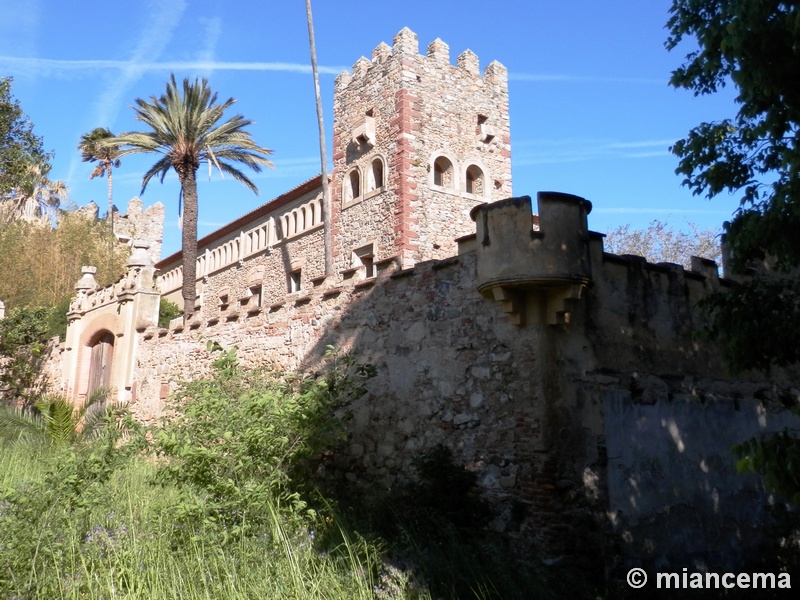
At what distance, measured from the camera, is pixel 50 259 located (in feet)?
93.5

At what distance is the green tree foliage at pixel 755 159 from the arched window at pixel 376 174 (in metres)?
14.0

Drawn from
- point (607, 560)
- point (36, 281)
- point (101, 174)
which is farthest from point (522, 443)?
point (101, 174)

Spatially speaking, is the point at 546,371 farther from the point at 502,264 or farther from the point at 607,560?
the point at 607,560

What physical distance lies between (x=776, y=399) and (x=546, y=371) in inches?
166

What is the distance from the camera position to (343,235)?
70.5ft

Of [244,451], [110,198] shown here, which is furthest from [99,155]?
[244,451]

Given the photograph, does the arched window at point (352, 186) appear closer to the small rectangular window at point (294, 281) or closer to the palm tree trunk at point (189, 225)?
the small rectangular window at point (294, 281)

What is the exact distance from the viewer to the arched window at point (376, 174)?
20.5m

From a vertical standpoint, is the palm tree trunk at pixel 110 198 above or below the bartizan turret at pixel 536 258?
above

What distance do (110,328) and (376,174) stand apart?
801 cm

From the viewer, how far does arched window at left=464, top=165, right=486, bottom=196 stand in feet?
68.1

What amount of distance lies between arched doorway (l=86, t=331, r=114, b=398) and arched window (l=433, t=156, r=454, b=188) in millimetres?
9291

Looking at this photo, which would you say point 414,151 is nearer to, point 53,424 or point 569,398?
point 53,424

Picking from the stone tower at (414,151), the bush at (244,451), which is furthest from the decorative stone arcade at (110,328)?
the bush at (244,451)
